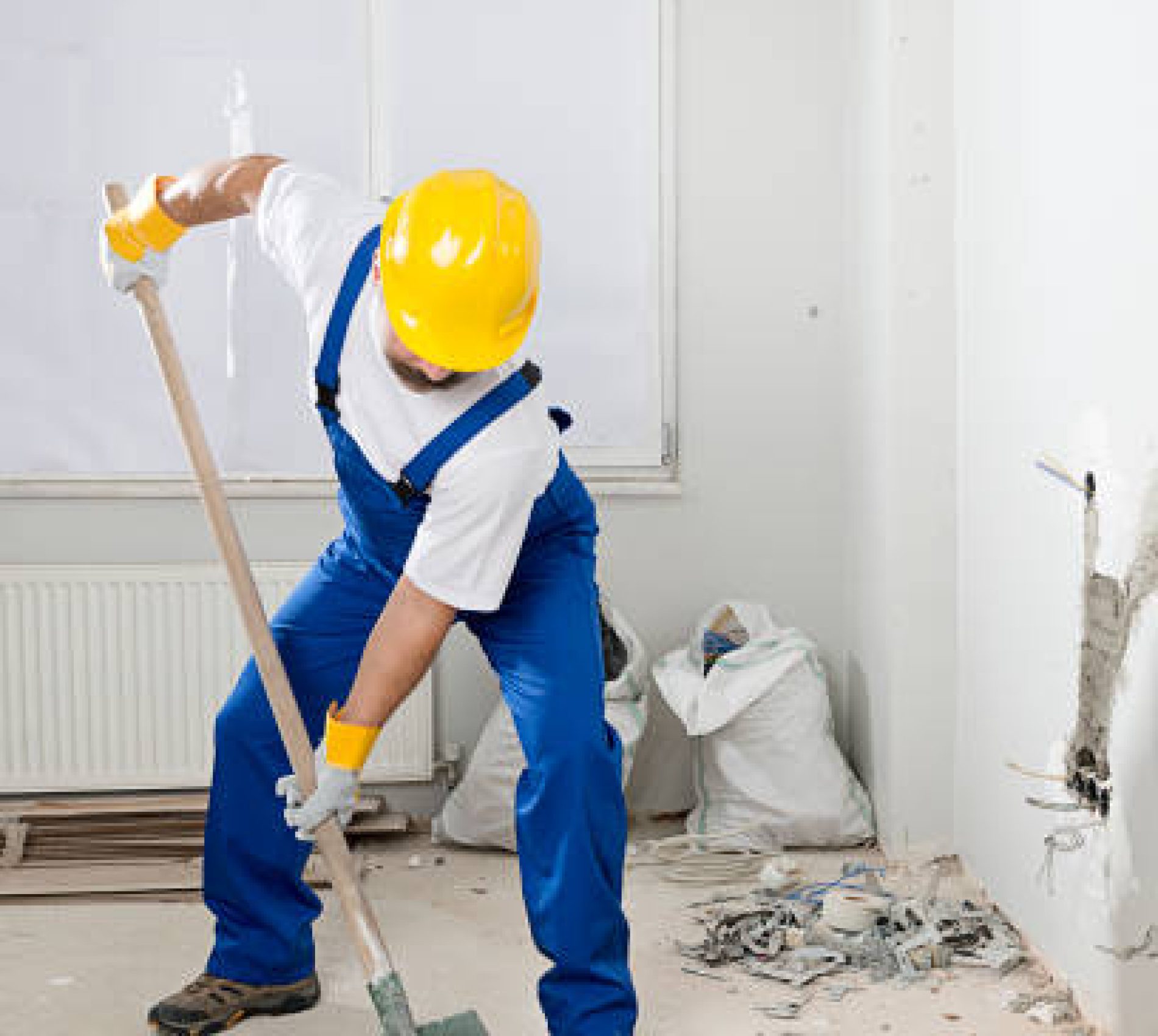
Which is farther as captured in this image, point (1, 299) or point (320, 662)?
point (1, 299)

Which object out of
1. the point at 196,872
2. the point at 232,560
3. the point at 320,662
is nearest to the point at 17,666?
the point at 196,872

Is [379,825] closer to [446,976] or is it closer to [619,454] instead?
[446,976]

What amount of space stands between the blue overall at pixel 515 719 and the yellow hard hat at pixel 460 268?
16cm

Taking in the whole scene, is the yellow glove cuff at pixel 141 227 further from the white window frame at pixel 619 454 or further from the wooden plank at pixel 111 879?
the wooden plank at pixel 111 879

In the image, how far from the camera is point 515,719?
2.06 m

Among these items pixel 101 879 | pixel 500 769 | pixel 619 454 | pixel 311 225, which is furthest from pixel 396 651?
pixel 619 454

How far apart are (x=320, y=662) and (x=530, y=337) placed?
51.8 inches

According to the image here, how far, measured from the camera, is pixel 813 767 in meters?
3.07

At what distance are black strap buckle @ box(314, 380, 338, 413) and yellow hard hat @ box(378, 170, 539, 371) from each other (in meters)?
0.25

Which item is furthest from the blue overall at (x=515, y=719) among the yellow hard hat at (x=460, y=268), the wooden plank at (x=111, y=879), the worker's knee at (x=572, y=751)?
the wooden plank at (x=111, y=879)

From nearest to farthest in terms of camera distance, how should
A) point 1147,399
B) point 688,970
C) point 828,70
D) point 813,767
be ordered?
point 1147,399 → point 688,970 → point 813,767 → point 828,70

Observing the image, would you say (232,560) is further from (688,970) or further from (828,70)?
(828,70)

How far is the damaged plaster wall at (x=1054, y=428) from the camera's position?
1.97 m

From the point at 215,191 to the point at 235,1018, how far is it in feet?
4.20
